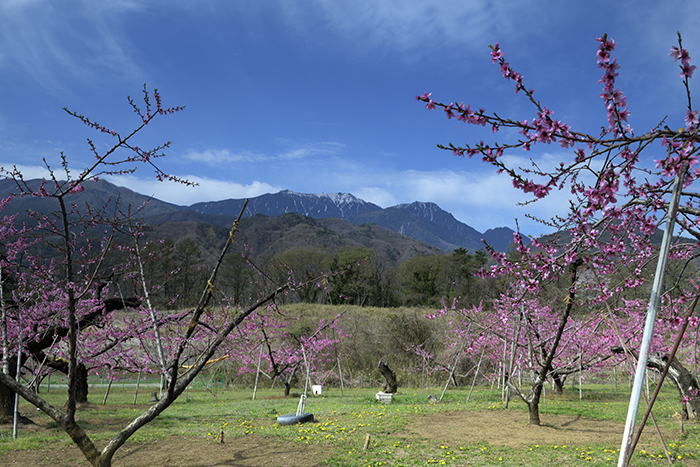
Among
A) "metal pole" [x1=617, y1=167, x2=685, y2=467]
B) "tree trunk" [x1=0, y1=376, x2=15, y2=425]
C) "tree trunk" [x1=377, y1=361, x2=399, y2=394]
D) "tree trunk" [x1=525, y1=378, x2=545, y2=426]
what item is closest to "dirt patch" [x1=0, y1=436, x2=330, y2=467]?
"tree trunk" [x1=0, y1=376, x2=15, y2=425]

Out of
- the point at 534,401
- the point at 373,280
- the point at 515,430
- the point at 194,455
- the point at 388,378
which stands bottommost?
the point at 388,378

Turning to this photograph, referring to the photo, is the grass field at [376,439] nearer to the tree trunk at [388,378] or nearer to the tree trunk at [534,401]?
the tree trunk at [534,401]

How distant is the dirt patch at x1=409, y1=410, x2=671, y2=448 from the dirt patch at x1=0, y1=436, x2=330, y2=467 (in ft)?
8.38

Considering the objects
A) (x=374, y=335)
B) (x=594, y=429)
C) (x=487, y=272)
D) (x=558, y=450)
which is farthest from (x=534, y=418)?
(x=374, y=335)

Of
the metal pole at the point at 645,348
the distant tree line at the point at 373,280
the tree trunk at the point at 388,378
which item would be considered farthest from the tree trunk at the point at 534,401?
the distant tree line at the point at 373,280

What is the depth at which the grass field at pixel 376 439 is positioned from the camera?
19.8 feet

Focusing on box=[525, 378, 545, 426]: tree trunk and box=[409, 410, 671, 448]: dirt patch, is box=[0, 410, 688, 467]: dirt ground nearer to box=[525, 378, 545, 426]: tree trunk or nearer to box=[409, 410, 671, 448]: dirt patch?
box=[409, 410, 671, 448]: dirt patch

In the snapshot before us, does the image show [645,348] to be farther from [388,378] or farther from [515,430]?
[388,378]

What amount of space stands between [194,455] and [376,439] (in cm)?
302

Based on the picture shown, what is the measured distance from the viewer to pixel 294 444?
22.7 feet

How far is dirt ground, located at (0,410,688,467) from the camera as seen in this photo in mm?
6004

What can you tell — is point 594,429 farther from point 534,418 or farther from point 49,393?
point 49,393

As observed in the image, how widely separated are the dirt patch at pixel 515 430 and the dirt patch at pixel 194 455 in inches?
101

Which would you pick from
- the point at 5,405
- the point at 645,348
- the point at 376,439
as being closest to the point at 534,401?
the point at 376,439
